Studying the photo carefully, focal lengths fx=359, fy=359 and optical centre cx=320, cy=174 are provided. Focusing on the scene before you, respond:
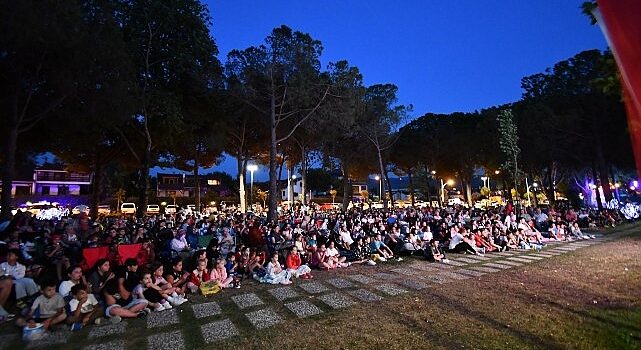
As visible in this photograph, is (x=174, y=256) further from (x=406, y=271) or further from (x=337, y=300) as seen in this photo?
(x=406, y=271)

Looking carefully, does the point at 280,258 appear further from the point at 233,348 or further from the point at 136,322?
the point at 233,348

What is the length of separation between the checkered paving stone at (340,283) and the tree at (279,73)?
34.7ft

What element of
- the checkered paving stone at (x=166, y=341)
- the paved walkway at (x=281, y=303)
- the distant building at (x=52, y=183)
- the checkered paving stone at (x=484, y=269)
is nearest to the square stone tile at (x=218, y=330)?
the paved walkway at (x=281, y=303)

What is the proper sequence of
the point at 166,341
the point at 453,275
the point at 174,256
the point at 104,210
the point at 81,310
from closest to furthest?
Result: 1. the point at 166,341
2. the point at 81,310
3. the point at 453,275
4. the point at 174,256
5. the point at 104,210

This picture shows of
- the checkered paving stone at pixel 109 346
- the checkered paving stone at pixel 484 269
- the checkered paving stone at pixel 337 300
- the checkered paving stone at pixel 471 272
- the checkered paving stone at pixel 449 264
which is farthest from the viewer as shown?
the checkered paving stone at pixel 449 264

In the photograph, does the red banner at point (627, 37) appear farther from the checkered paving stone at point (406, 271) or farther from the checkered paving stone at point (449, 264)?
the checkered paving stone at point (449, 264)

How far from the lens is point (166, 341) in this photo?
15.6 feet

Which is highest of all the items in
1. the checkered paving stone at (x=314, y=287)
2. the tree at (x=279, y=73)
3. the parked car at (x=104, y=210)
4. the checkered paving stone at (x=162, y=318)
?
the tree at (x=279, y=73)

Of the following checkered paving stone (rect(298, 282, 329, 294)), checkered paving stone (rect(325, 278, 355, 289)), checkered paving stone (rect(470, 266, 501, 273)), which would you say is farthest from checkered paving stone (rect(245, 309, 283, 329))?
checkered paving stone (rect(470, 266, 501, 273))

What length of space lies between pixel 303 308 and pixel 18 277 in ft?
17.7

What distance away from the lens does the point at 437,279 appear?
26.9 feet

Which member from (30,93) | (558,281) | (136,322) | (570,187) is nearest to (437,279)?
(558,281)

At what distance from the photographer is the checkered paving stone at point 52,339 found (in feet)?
15.5


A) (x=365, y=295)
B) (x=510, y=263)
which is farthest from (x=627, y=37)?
(x=510, y=263)
